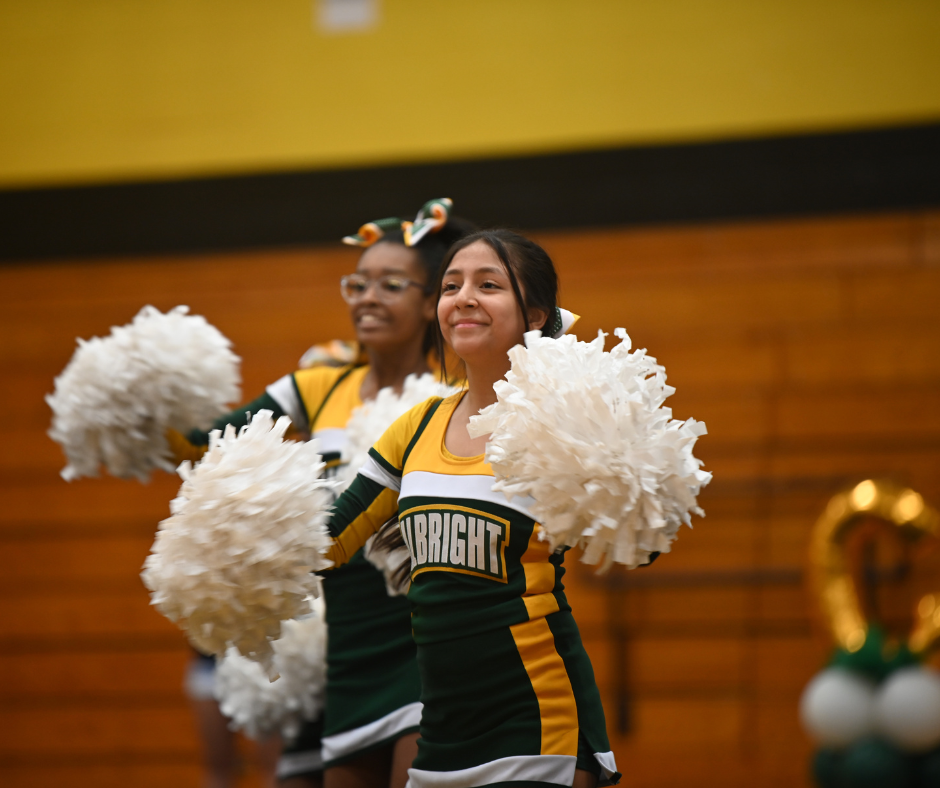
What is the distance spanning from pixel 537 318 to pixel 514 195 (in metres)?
2.68

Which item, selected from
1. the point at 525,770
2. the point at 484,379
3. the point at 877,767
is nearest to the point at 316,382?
the point at 484,379

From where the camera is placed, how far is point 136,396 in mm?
1973

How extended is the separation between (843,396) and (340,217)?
89.3 inches

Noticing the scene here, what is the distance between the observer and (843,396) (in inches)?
155

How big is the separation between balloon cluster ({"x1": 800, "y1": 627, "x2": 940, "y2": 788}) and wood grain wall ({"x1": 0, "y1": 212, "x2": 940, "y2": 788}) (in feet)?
2.85

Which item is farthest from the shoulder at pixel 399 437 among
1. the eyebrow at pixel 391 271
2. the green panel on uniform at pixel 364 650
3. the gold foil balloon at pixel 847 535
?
the gold foil balloon at pixel 847 535

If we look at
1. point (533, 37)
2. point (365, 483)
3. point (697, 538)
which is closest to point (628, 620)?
point (697, 538)

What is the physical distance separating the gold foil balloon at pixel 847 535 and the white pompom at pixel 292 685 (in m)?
1.79

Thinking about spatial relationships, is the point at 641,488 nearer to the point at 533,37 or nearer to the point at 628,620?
the point at 628,620

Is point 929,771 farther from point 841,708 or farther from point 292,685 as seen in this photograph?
point 292,685

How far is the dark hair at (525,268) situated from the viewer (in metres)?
1.47

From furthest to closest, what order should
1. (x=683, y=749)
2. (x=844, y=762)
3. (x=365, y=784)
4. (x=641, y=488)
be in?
(x=683, y=749), (x=844, y=762), (x=365, y=784), (x=641, y=488)

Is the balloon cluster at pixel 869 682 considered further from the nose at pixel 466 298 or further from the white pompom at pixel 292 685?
the nose at pixel 466 298

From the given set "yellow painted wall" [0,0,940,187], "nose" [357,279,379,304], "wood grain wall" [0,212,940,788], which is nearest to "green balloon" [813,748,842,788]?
"wood grain wall" [0,212,940,788]
